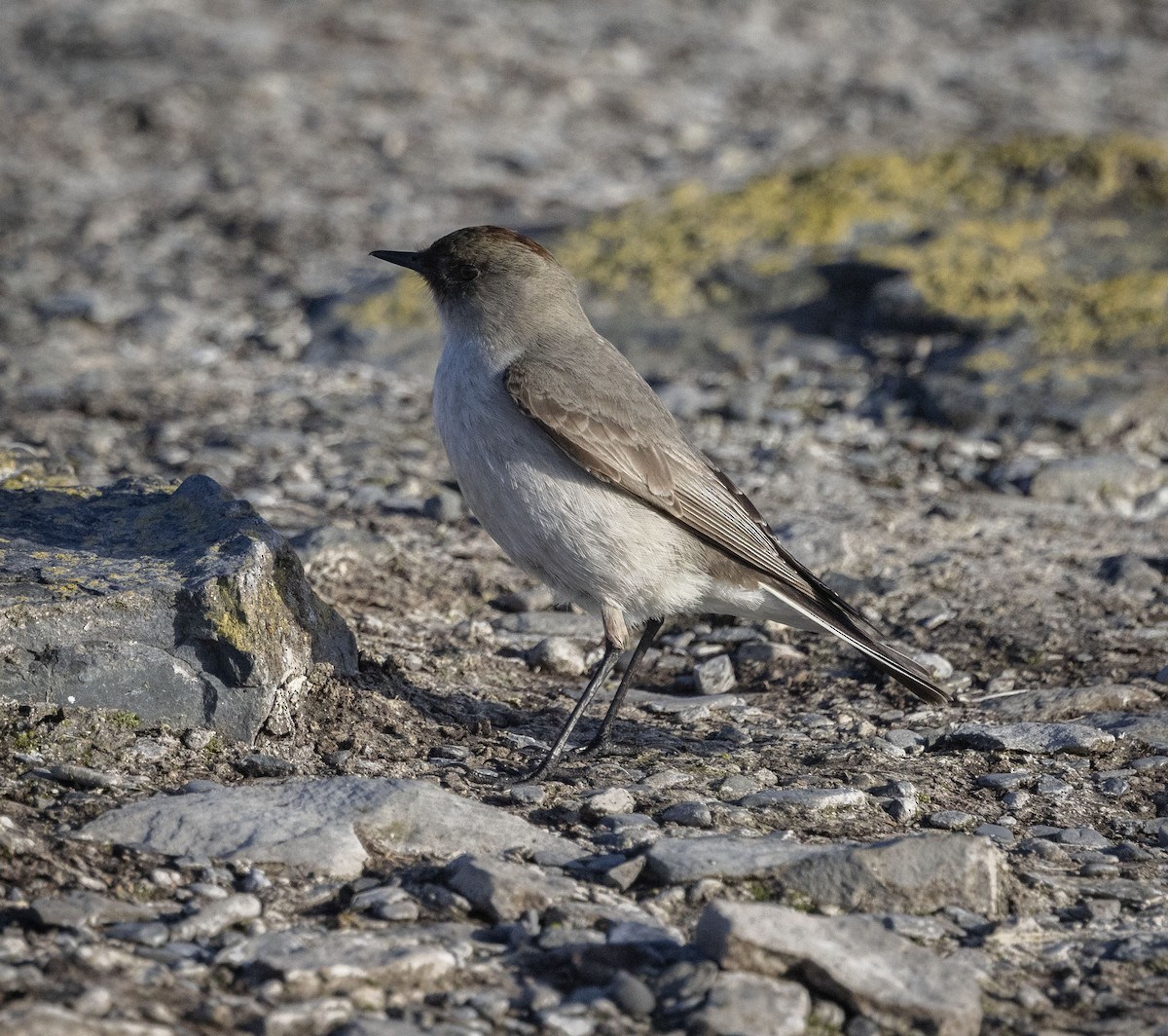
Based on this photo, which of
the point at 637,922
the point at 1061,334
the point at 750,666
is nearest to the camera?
the point at 637,922

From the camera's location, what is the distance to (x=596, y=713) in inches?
233

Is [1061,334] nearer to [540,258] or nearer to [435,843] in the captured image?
[540,258]

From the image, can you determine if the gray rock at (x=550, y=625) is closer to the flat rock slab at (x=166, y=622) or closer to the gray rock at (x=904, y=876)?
the flat rock slab at (x=166, y=622)

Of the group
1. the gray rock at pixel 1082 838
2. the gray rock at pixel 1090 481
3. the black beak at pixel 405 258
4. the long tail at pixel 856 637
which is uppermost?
the black beak at pixel 405 258

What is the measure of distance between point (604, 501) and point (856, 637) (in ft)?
3.57

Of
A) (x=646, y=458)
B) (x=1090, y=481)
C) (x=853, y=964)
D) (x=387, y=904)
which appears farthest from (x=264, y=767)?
(x=1090, y=481)

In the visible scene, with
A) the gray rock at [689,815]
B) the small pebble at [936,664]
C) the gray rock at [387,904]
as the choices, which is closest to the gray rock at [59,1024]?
the gray rock at [387,904]

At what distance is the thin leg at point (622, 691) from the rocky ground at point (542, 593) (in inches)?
5.1

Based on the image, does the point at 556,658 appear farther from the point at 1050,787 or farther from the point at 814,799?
the point at 1050,787

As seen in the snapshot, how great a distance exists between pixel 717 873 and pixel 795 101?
11460mm

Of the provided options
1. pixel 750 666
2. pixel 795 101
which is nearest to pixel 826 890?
pixel 750 666

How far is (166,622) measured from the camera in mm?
4816

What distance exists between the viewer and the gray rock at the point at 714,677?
6.08 m

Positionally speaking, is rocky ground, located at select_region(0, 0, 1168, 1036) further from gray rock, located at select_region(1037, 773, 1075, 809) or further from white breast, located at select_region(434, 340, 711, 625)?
white breast, located at select_region(434, 340, 711, 625)
